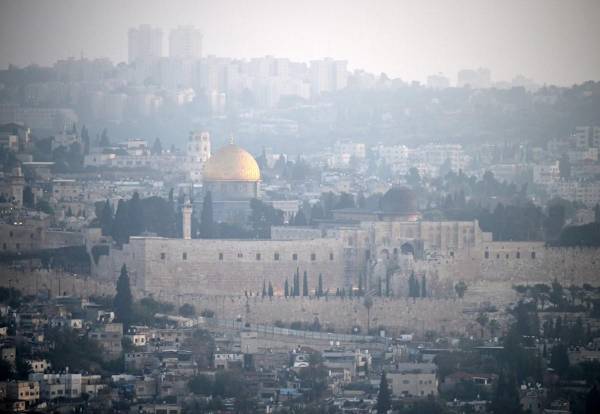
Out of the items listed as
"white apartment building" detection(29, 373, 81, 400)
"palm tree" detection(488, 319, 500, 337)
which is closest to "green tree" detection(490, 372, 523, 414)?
"white apartment building" detection(29, 373, 81, 400)

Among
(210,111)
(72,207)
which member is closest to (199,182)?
(72,207)

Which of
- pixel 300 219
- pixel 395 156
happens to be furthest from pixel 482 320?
pixel 395 156

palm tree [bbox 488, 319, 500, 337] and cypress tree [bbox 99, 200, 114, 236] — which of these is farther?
cypress tree [bbox 99, 200, 114, 236]

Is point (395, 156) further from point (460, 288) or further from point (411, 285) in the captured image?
point (411, 285)

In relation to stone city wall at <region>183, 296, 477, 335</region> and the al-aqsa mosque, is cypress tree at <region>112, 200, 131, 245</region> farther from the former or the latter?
the al-aqsa mosque

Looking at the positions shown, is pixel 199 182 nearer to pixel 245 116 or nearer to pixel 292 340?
pixel 292 340

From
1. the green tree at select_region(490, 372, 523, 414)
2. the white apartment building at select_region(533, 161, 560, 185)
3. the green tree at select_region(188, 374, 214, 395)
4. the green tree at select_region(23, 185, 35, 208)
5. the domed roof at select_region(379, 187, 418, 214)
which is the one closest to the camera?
the green tree at select_region(490, 372, 523, 414)

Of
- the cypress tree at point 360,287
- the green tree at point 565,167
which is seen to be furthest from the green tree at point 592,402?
the green tree at point 565,167

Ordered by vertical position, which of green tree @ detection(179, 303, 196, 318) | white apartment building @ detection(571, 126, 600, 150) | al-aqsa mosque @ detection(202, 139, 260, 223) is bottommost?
green tree @ detection(179, 303, 196, 318)

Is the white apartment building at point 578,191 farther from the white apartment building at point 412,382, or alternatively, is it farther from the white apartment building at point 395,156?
the white apartment building at point 412,382
